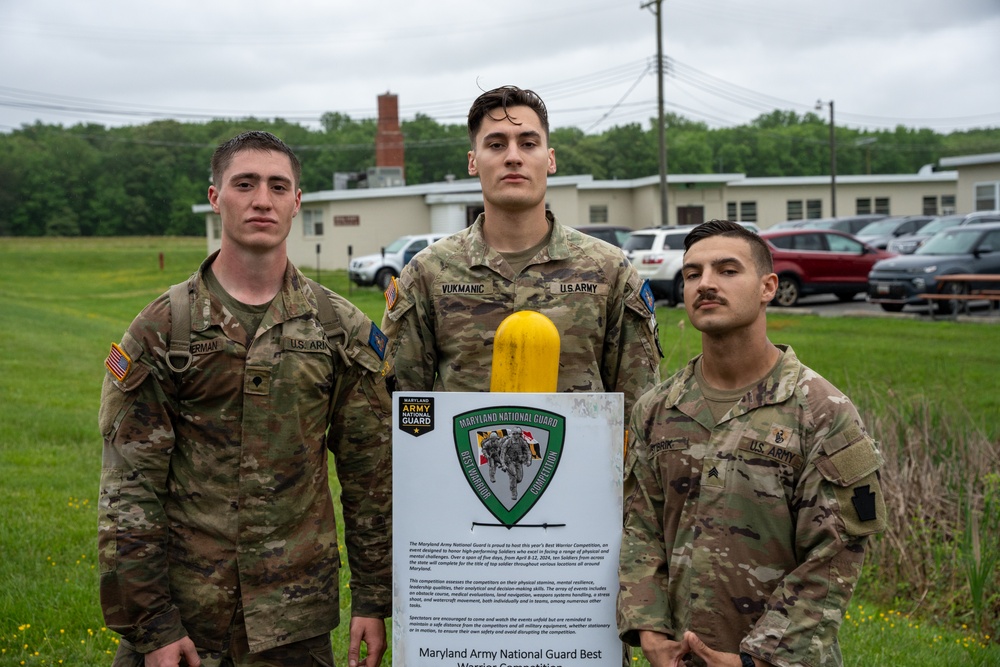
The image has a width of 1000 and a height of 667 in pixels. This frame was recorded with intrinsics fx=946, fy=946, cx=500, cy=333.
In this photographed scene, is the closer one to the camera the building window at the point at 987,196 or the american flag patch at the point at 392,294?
the american flag patch at the point at 392,294

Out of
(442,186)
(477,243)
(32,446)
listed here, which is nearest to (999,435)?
(477,243)

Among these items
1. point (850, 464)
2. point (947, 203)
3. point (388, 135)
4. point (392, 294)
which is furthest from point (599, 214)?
point (850, 464)

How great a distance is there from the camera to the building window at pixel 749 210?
4519 cm

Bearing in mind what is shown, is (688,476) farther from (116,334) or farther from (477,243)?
(116,334)

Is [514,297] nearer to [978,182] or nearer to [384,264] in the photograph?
[384,264]

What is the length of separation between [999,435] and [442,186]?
33658 mm

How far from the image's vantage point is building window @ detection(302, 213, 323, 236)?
39344 millimetres

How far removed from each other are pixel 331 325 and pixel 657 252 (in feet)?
60.7

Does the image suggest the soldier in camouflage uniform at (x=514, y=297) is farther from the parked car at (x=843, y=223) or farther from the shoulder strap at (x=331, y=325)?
the parked car at (x=843, y=223)

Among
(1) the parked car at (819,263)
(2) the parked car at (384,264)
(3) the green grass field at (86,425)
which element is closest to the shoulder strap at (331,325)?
(3) the green grass field at (86,425)

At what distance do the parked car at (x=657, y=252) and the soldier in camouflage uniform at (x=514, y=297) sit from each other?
16.9 meters

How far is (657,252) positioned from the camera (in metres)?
21.0

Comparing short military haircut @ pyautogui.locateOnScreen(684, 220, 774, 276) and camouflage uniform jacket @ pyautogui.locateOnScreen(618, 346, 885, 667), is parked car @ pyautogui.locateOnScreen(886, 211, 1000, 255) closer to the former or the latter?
short military haircut @ pyautogui.locateOnScreen(684, 220, 774, 276)

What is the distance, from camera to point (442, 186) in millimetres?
39469
